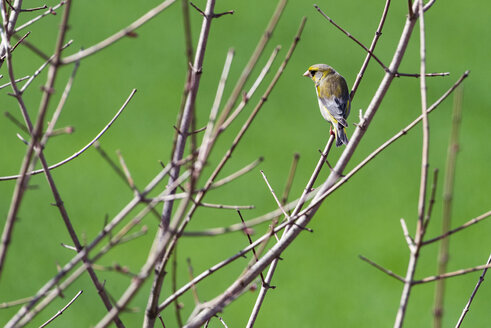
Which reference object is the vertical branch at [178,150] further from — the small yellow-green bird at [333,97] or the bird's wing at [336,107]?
the bird's wing at [336,107]

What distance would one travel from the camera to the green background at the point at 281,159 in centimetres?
756

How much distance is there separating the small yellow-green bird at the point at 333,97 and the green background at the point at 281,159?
256 cm

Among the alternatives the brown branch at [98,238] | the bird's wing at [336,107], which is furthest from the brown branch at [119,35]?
the bird's wing at [336,107]

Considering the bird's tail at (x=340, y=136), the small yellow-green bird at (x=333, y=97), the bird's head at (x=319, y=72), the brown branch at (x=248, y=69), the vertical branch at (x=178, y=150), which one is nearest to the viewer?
the brown branch at (x=248, y=69)

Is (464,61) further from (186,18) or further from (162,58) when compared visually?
(186,18)

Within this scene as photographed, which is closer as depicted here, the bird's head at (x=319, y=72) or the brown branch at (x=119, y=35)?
the brown branch at (x=119, y=35)

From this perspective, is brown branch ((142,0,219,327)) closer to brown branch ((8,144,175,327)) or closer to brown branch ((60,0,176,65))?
brown branch ((8,144,175,327))

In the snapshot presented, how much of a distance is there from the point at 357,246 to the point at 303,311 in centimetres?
113

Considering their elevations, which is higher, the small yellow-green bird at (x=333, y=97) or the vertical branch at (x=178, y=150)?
the small yellow-green bird at (x=333, y=97)

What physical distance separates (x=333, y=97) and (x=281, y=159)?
4.25 meters

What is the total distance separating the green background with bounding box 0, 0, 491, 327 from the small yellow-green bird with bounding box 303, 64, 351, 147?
2.56m

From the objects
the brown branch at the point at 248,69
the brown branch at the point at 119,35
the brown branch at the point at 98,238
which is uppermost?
the brown branch at the point at 119,35

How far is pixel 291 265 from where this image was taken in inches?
313

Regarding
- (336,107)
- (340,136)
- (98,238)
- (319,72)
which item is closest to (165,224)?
(98,238)
